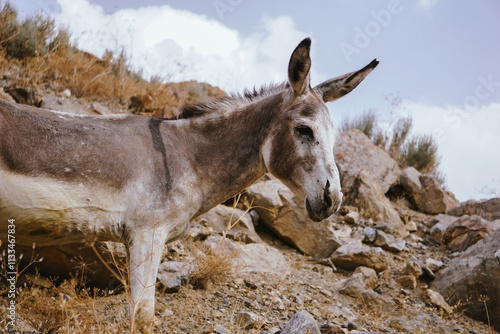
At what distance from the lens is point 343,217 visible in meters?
7.97

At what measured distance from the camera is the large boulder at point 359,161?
8916 mm

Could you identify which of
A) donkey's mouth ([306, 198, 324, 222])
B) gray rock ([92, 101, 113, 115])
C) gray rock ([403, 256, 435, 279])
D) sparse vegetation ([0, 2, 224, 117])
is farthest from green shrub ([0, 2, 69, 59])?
gray rock ([403, 256, 435, 279])

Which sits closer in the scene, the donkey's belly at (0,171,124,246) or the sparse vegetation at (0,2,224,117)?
the donkey's belly at (0,171,124,246)

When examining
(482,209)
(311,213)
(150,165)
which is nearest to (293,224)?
(311,213)

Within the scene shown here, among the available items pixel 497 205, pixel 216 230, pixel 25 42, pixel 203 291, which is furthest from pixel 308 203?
pixel 497 205

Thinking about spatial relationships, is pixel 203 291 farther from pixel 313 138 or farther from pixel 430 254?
pixel 430 254

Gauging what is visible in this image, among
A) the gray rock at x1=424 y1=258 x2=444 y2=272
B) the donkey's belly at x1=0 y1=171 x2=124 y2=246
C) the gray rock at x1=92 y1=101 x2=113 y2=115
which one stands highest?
Result: the gray rock at x1=92 y1=101 x2=113 y2=115

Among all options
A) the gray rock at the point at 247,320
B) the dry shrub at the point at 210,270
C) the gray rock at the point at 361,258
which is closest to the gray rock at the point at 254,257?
the dry shrub at the point at 210,270

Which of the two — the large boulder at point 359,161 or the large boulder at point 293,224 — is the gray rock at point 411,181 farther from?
the large boulder at point 293,224

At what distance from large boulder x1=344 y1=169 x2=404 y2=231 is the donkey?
5519mm

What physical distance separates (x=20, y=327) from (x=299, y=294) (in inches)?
116

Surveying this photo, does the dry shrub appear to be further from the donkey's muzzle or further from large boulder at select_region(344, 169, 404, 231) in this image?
large boulder at select_region(344, 169, 404, 231)

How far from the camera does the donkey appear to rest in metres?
2.33

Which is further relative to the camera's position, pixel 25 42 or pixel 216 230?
pixel 25 42
